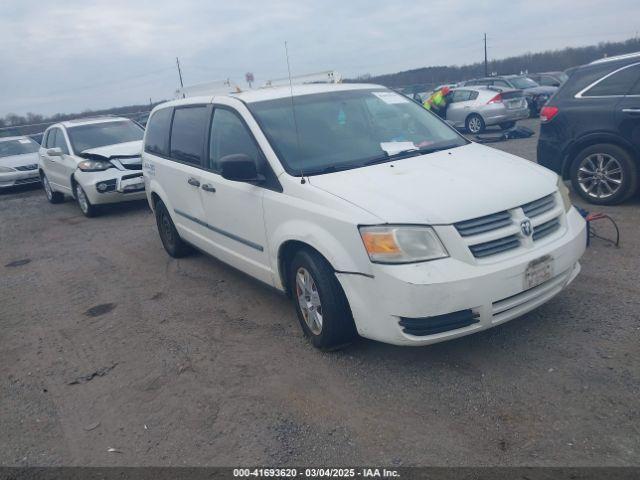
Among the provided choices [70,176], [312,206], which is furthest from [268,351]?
[70,176]

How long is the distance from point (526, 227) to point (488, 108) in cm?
1452

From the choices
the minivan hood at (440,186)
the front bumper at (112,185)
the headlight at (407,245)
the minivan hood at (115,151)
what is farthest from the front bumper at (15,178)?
the headlight at (407,245)

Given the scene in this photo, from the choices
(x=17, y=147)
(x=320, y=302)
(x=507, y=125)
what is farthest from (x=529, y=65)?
(x=320, y=302)

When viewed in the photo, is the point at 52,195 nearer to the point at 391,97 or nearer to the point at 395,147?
the point at 391,97

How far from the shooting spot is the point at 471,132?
58.2ft

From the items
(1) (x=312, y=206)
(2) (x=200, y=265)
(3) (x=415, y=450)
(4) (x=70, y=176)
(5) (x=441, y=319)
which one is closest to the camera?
(3) (x=415, y=450)

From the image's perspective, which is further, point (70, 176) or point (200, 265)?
point (70, 176)

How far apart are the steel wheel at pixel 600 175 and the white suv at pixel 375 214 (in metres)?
2.86

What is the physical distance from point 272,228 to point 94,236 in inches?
217

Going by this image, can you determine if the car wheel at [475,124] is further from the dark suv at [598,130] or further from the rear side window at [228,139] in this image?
the rear side window at [228,139]

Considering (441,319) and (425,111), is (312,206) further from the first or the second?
(425,111)

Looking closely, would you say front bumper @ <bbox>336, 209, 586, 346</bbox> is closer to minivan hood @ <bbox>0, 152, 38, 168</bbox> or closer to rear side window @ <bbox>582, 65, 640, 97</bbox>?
rear side window @ <bbox>582, 65, 640, 97</bbox>

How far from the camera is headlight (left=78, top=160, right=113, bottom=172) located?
390 inches

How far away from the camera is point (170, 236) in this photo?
6.73 m
